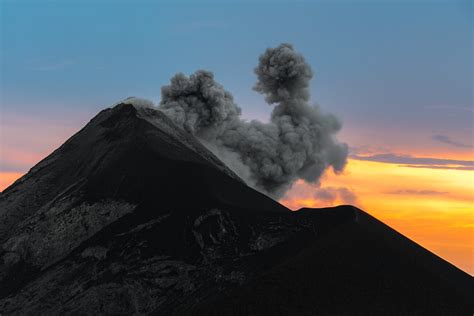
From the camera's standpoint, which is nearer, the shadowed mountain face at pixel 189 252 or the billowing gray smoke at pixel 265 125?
the shadowed mountain face at pixel 189 252

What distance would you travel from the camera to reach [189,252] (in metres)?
51.9

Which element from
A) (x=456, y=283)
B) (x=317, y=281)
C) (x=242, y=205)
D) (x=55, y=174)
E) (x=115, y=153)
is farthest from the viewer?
(x=55, y=174)

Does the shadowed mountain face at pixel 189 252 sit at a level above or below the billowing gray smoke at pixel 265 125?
below

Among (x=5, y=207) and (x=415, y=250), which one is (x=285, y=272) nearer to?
(x=415, y=250)

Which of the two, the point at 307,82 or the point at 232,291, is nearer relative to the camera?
the point at 232,291

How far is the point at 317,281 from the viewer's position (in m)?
41.8

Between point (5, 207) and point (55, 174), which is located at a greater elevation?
point (55, 174)

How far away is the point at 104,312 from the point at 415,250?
29448 millimetres

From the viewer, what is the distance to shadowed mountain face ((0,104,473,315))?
41.6 meters

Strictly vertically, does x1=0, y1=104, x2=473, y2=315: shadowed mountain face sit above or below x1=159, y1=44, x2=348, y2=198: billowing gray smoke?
below

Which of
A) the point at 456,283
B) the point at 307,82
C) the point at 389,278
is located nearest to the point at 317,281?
the point at 389,278

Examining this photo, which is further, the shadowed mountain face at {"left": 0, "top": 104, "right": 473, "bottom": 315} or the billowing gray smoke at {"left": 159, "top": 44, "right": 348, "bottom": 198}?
the billowing gray smoke at {"left": 159, "top": 44, "right": 348, "bottom": 198}

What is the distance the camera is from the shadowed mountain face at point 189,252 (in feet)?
137

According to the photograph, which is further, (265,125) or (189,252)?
(265,125)
